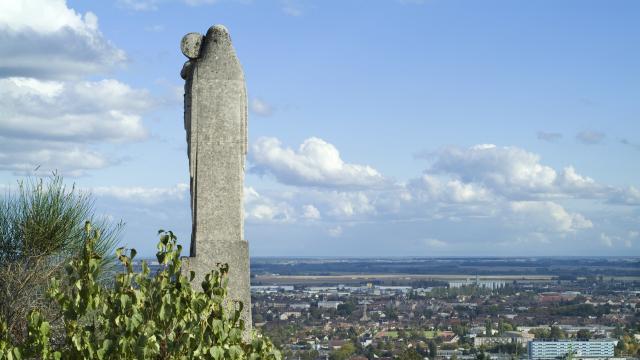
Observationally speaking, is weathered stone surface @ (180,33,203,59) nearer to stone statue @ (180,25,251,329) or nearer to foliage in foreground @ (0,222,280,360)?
stone statue @ (180,25,251,329)

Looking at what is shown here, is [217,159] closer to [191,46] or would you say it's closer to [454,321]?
[191,46]

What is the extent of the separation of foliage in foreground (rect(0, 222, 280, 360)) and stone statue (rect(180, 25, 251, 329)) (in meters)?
2.09

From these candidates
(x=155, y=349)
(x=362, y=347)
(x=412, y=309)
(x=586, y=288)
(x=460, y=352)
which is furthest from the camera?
(x=586, y=288)

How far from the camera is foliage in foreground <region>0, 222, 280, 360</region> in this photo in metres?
6.04

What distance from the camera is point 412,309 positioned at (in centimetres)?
10156

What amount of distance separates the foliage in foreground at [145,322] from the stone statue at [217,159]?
2.09 metres

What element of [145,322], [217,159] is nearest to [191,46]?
[217,159]

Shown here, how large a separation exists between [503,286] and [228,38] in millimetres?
141297

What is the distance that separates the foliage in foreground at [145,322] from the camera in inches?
238

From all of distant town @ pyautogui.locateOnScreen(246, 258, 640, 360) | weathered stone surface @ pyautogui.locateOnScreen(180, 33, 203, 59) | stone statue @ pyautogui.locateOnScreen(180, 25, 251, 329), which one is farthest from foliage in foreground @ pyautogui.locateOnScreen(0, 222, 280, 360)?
distant town @ pyautogui.locateOnScreen(246, 258, 640, 360)

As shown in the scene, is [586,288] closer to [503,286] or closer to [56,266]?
[503,286]

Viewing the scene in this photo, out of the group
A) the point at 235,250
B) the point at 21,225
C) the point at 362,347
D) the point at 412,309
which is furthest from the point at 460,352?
the point at 412,309

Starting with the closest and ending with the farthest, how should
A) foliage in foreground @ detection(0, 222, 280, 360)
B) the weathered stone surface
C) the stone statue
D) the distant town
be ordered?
foliage in foreground @ detection(0, 222, 280, 360) < the stone statue < the weathered stone surface < the distant town

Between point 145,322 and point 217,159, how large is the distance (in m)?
2.65
